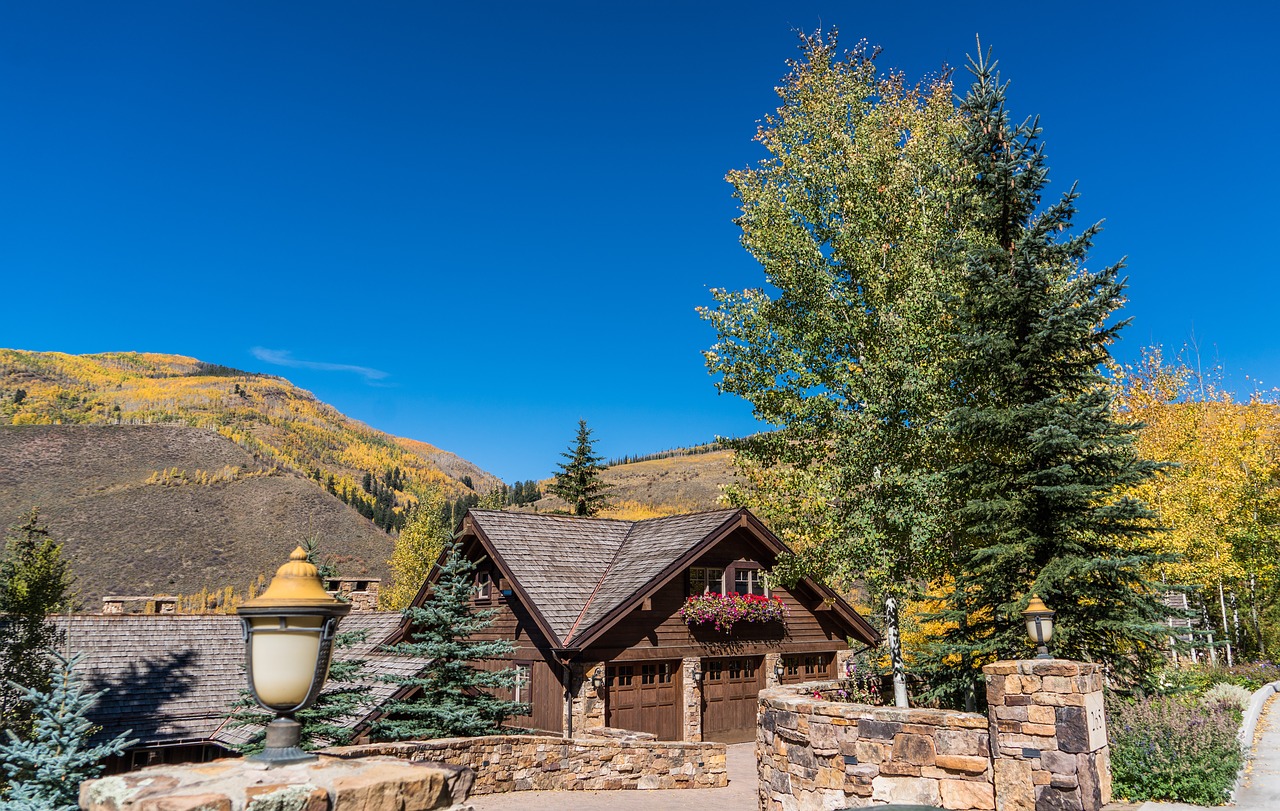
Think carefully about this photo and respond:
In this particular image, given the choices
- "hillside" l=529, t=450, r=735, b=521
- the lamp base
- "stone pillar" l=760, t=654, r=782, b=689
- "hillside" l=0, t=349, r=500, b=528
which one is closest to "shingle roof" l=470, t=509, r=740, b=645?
"stone pillar" l=760, t=654, r=782, b=689

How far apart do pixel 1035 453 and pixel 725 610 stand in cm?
913

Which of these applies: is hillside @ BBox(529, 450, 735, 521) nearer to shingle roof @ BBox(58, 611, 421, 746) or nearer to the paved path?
shingle roof @ BBox(58, 611, 421, 746)

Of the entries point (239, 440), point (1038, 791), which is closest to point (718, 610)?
point (1038, 791)

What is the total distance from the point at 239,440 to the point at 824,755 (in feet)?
422

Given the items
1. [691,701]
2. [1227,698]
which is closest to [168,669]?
[691,701]

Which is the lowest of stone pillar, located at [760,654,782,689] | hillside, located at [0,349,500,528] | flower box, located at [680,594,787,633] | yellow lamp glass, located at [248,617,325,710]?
stone pillar, located at [760,654,782,689]

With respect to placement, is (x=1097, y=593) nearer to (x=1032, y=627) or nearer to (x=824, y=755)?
(x=1032, y=627)

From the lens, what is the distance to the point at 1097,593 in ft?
39.1

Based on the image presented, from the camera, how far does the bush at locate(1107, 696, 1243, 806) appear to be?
8.55 m

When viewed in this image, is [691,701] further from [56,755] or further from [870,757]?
[56,755]

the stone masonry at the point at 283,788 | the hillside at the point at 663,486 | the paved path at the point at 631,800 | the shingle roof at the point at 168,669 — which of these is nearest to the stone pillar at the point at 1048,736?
the paved path at the point at 631,800

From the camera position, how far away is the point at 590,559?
68.5 feet

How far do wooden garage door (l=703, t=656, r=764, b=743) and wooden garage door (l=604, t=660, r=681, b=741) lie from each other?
994 mm

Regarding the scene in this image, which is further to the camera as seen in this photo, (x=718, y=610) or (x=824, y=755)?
(x=718, y=610)
